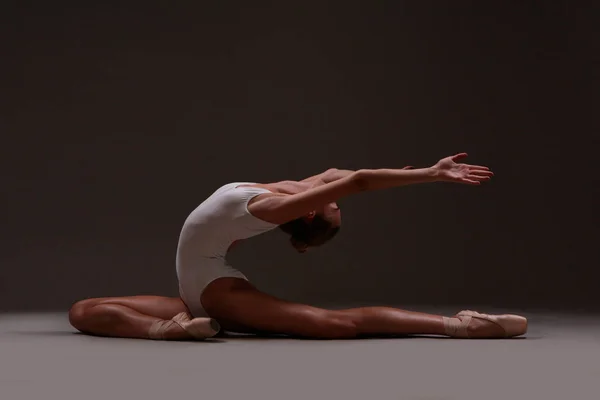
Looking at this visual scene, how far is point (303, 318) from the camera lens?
130 inches

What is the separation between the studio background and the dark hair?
6.02ft

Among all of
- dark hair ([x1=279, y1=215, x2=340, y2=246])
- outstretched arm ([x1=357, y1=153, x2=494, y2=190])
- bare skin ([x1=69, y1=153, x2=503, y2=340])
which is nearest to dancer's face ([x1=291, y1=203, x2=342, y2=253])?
dark hair ([x1=279, y1=215, x2=340, y2=246])

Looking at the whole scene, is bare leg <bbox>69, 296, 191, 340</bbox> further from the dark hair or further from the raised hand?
the raised hand

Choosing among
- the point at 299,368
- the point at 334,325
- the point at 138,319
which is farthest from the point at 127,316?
the point at 299,368

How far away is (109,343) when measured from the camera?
322 centimetres

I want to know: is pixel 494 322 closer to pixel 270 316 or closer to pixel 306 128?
pixel 270 316

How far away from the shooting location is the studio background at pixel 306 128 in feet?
18.0

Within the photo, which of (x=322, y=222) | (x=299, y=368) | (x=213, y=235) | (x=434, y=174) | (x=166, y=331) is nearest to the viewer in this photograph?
(x=299, y=368)

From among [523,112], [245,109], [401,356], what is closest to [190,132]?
[245,109]

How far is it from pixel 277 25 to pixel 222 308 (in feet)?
9.54

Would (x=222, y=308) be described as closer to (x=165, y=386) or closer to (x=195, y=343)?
(x=195, y=343)

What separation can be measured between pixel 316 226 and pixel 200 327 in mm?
691

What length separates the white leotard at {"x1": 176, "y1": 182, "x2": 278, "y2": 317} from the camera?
333cm

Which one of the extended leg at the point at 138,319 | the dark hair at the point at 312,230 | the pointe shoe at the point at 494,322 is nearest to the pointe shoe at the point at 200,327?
the extended leg at the point at 138,319
